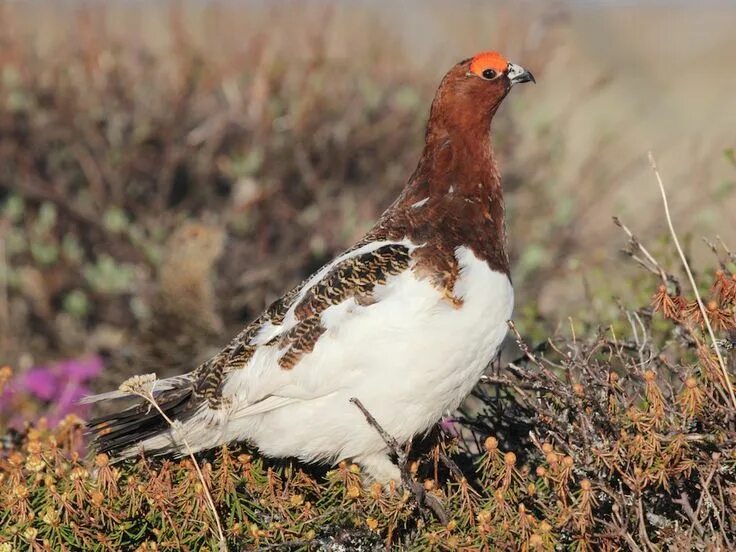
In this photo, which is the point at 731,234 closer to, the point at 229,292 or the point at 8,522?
the point at 229,292

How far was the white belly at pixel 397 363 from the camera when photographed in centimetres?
268

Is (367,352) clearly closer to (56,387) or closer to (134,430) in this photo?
(134,430)

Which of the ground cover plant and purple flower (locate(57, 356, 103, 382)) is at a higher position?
the ground cover plant

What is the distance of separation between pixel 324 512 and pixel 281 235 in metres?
3.28

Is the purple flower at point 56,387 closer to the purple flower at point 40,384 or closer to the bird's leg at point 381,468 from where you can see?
the purple flower at point 40,384

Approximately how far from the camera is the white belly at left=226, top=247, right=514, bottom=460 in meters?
2.68

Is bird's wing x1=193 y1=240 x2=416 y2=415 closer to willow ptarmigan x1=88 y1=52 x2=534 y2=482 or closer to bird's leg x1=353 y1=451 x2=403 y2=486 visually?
willow ptarmigan x1=88 y1=52 x2=534 y2=482

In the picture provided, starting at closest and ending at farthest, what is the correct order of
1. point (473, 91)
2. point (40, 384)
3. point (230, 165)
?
point (473, 91)
point (40, 384)
point (230, 165)

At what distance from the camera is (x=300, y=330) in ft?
9.39

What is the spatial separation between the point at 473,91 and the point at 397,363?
0.99m

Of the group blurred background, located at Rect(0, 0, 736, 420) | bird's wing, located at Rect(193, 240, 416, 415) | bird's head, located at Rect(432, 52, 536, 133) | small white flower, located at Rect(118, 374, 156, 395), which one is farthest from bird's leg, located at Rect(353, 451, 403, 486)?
blurred background, located at Rect(0, 0, 736, 420)

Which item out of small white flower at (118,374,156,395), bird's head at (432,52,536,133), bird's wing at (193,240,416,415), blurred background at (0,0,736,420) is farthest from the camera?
blurred background at (0,0,736,420)

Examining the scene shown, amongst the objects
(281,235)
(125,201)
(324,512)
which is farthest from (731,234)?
(324,512)

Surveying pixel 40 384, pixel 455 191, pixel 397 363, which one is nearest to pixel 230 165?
pixel 40 384
